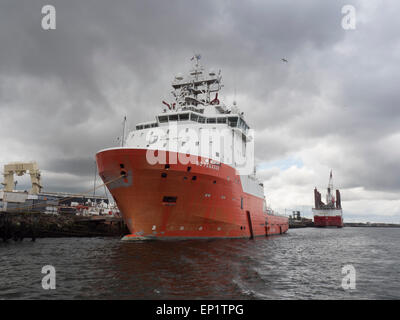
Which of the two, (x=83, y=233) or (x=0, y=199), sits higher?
(x=0, y=199)

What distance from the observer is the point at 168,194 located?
17.4 m

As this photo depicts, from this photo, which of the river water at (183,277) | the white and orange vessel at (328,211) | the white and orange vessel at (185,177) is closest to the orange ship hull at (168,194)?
the white and orange vessel at (185,177)

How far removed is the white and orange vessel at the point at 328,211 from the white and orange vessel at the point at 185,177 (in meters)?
77.1

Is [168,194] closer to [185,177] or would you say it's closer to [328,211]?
[185,177]

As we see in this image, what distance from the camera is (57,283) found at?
8.53 meters

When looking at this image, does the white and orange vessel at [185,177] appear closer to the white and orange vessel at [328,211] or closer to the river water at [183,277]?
the river water at [183,277]

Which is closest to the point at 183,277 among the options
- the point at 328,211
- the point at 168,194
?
the point at 168,194

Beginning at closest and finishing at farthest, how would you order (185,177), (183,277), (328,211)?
(183,277) < (185,177) < (328,211)

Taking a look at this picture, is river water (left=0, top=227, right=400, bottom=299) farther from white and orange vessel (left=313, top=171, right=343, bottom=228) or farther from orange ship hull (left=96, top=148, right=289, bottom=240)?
white and orange vessel (left=313, top=171, right=343, bottom=228)

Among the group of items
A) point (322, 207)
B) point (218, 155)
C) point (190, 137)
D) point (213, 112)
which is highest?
point (213, 112)

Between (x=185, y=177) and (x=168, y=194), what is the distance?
159 cm

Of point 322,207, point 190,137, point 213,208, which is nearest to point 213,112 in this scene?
point 190,137
